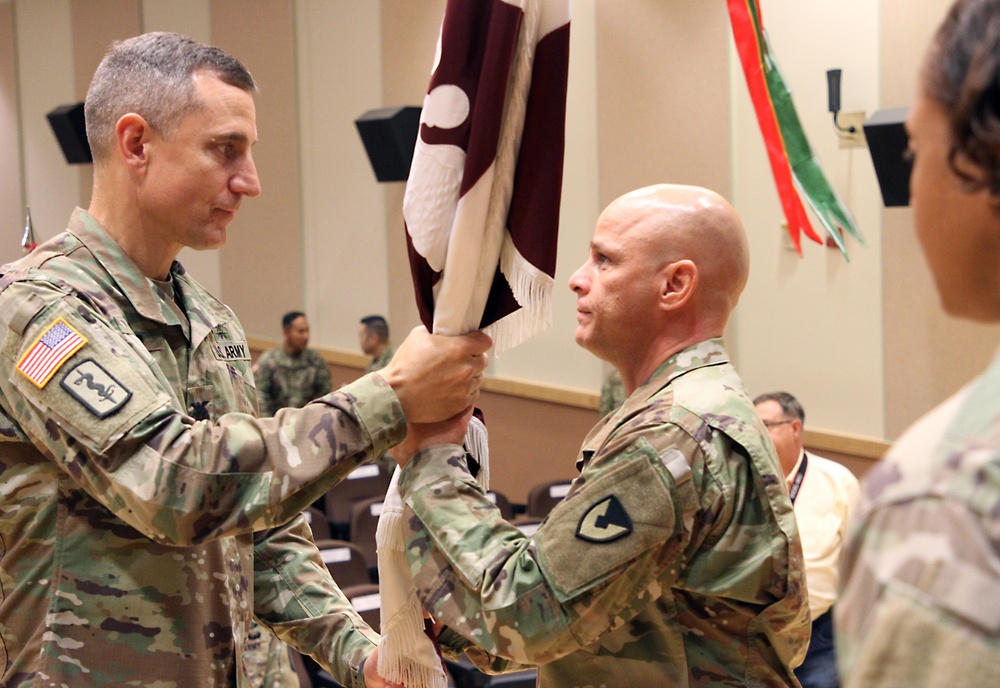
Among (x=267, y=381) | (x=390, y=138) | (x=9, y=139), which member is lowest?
(x=267, y=381)

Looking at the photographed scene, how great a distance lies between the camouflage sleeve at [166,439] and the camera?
61.2 inches

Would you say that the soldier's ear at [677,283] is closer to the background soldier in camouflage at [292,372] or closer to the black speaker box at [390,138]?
the black speaker box at [390,138]

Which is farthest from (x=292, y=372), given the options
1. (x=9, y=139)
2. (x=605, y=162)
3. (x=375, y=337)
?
(x=9, y=139)

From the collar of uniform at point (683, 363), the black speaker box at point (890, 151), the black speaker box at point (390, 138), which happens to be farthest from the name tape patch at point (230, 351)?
the black speaker box at point (390, 138)

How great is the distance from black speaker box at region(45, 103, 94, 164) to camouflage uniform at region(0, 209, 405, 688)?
1009 cm

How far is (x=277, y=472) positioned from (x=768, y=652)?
78cm

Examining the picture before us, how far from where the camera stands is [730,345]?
263 inches

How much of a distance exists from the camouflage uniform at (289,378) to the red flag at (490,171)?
7209 mm

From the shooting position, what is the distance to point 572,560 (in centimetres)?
147

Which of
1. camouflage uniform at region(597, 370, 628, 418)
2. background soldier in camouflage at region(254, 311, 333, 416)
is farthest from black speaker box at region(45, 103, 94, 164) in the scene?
camouflage uniform at region(597, 370, 628, 418)

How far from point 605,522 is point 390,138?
278 inches

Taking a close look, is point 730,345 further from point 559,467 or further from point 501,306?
point 501,306

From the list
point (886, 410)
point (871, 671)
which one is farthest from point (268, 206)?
point (871, 671)

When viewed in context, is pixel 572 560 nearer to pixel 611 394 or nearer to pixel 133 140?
pixel 133 140
